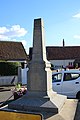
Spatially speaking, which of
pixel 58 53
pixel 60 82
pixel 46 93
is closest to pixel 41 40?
pixel 46 93

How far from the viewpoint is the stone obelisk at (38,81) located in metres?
7.09

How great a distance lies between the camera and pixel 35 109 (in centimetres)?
686

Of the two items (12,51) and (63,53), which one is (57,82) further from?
(63,53)

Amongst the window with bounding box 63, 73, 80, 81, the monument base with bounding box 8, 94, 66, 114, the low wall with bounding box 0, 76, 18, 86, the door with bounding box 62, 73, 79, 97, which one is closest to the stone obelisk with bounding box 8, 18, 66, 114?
the monument base with bounding box 8, 94, 66, 114

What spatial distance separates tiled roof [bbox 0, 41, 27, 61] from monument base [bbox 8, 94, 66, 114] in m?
29.2

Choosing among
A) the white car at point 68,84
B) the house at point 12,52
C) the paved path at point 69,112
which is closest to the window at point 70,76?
the white car at point 68,84

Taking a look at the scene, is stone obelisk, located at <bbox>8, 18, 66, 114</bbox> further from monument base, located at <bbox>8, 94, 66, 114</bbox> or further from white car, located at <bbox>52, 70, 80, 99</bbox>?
white car, located at <bbox>52, 70, 80, 99</bbox>

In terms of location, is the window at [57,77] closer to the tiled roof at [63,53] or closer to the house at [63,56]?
the house at [63,56]

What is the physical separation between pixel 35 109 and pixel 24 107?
0.38 m

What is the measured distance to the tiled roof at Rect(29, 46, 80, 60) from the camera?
53597mm

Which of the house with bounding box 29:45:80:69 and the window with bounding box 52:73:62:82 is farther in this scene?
the house with bounding box 29:45:80:69

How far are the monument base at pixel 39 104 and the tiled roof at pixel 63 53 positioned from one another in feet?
151

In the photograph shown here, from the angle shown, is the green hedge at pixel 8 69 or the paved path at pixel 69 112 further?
the green hedge at pixel 8 69

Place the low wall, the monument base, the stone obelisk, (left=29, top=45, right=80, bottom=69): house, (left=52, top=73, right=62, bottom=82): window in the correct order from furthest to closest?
(left=29, top=45, right=80, bottom=69): house, the low wall, (left=52, top=73, right=62, bottom=82): window, the stone obelisk, the monument base
